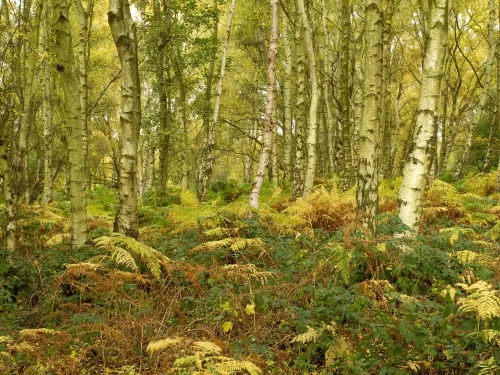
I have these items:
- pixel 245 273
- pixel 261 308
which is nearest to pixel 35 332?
A: pixel 261 308

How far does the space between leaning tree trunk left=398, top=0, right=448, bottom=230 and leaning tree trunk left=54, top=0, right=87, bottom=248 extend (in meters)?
4.73

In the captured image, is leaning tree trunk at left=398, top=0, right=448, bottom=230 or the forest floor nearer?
the forest floor

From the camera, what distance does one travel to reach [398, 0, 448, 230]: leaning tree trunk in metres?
5.45

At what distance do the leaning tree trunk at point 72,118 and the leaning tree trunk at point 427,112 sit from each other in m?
4.73

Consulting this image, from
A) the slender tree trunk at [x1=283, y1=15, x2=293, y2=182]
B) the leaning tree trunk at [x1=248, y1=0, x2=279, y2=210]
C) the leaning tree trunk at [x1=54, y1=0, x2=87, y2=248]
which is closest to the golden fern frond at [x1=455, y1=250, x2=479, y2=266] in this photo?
the leaning tree trunk at [x1=248, y1=0, x2=279, y2=210]

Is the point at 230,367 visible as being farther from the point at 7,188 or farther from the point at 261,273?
the point at 7,188

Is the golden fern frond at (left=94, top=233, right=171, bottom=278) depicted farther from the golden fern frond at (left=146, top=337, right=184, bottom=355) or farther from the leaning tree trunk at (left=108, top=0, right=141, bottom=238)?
the golden fern frond at (left=146, top=337, right=184, bottom=355)

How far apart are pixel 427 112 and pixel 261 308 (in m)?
3.45

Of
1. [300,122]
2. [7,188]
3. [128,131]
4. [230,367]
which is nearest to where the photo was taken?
[230,367]

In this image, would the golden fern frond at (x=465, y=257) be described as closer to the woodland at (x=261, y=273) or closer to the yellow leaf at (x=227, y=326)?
the woodland at (x=261, y=273)

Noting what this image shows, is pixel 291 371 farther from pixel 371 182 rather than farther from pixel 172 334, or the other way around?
pixel 371 182

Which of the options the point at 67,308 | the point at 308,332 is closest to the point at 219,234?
the point at 67,308

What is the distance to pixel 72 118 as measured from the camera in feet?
19.1

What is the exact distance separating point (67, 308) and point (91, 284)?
1.24ft
